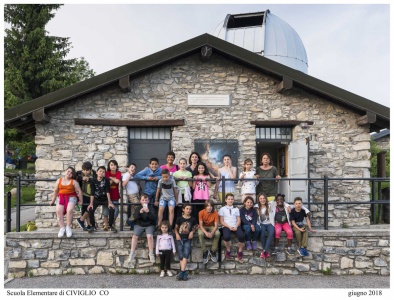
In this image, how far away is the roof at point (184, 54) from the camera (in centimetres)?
775

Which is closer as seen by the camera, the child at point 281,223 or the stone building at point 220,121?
the child at point 281,223

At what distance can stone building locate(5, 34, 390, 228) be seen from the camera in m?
8.06

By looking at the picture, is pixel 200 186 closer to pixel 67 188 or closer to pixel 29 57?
pixel 67 188

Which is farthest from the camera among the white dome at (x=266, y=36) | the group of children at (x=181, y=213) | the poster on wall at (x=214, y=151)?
the white dome at (x=266, y=36)

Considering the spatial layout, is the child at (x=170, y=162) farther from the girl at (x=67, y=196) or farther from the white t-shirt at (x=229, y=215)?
the girl at (x=67, y=196)

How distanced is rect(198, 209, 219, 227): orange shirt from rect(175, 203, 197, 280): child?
0.16 meters

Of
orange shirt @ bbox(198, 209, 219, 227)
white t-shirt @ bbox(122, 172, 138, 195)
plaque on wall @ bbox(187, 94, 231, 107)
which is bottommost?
orange shirt @ bbox(198, 209, 219, 227)

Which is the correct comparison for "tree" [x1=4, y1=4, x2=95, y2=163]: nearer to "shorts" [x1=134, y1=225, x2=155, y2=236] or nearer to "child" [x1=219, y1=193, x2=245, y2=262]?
"shorts" [x1=134, y1=225, x2=155, y2=236]

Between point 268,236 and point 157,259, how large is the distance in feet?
6.53

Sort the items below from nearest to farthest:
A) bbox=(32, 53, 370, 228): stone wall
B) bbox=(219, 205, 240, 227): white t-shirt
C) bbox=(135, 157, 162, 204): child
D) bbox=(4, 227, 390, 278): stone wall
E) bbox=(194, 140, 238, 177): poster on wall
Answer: bbox=(219, 205, 240, 227): white t-shirt < bbox=(4, 227, 390, 278): stone wall < bbox=(135, 157, 162, 204): child < bbox=(32, 53, 370, 228): stone wall < bbox=(194, 140, 238, 177): poster on wall

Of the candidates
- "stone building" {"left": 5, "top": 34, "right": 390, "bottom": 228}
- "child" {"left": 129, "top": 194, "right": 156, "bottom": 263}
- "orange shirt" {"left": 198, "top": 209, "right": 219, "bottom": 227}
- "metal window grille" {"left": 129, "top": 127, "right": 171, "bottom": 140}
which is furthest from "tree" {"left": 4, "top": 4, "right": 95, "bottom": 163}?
"orange shirt" {"left": 198, "top": 209, "right": 219, "bottom": 227}

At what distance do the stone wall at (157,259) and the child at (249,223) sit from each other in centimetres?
26

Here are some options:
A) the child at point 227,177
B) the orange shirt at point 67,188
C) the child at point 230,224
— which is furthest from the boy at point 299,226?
the orange shirt at point 67,188

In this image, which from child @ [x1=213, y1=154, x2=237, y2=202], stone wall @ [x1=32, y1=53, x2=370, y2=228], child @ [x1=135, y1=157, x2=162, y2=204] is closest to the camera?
child @ [x1=135, y1=157, x2=162, y2=204]
